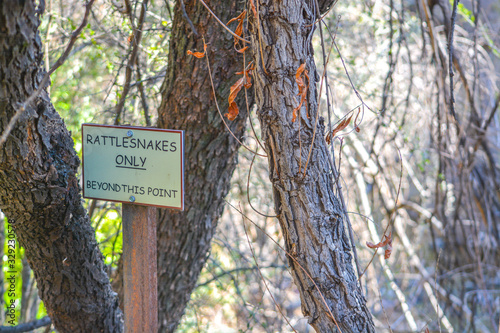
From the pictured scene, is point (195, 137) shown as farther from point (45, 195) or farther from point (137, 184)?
point (45, 195)

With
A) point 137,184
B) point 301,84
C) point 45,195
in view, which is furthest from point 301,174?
point 45,195

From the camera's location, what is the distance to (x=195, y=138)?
6.01ft

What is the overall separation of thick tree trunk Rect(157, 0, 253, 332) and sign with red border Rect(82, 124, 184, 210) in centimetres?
54

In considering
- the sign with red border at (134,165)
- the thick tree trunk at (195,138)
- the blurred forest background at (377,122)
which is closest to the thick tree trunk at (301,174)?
the sign with red border at (134,165)

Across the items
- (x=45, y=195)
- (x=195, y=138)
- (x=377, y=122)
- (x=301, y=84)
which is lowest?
(x=45, y=195)

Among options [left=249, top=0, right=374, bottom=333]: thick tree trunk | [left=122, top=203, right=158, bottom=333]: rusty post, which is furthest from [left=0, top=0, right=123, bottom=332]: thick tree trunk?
[left=249, top=0, right=374, bottom=333]: thick tree trunk

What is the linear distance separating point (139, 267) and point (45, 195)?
35 centimetres

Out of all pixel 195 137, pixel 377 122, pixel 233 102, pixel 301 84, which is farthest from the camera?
pixel 377 122

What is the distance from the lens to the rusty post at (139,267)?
1.35 meters

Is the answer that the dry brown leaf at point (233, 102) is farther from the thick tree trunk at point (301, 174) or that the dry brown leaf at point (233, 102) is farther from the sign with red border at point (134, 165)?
the sign with red border at point (134, 165)

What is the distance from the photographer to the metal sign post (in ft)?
4.11

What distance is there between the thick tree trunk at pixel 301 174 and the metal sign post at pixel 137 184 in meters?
0.28

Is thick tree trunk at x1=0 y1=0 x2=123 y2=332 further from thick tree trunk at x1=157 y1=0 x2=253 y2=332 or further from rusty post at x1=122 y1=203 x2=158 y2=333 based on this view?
thick tree trunk at x1=157 y1=0 x2=253 y2=332

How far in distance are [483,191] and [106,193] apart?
2655 millimetres
